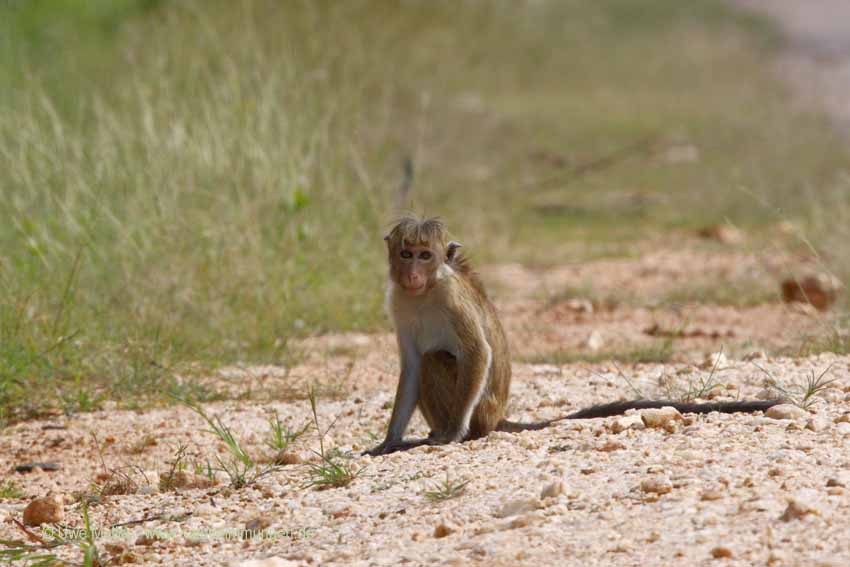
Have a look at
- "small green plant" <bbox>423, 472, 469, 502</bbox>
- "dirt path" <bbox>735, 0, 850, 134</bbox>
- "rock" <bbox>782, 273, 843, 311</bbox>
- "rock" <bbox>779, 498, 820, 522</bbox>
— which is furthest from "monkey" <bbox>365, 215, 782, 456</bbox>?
"dirt path" <bbox>735, 0, 850, 134</bbox>

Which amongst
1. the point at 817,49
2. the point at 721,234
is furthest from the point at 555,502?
the point at 817,49

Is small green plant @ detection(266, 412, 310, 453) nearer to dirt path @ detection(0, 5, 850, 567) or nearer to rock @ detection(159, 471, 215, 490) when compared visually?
dirt path @ detection(0, 5, 850, 567)

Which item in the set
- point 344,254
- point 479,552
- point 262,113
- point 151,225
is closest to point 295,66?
point 262,113

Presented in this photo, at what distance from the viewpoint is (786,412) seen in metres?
5.02

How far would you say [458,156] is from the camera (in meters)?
14.1

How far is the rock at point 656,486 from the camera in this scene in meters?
4.22

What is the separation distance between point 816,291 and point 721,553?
6.03 m

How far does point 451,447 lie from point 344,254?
393 cm

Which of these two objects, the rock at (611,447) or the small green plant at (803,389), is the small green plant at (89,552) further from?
the small green plant at (803,389)

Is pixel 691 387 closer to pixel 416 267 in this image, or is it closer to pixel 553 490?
pixel 416 267

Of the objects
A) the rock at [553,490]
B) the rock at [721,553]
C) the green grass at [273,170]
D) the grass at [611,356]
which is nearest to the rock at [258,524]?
the rock at [553,490]

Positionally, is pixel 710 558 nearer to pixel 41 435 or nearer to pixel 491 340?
pixel 491 340

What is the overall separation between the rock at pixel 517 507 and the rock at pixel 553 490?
7 centimetres

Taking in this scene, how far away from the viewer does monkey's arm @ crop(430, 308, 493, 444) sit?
18.0 ft
